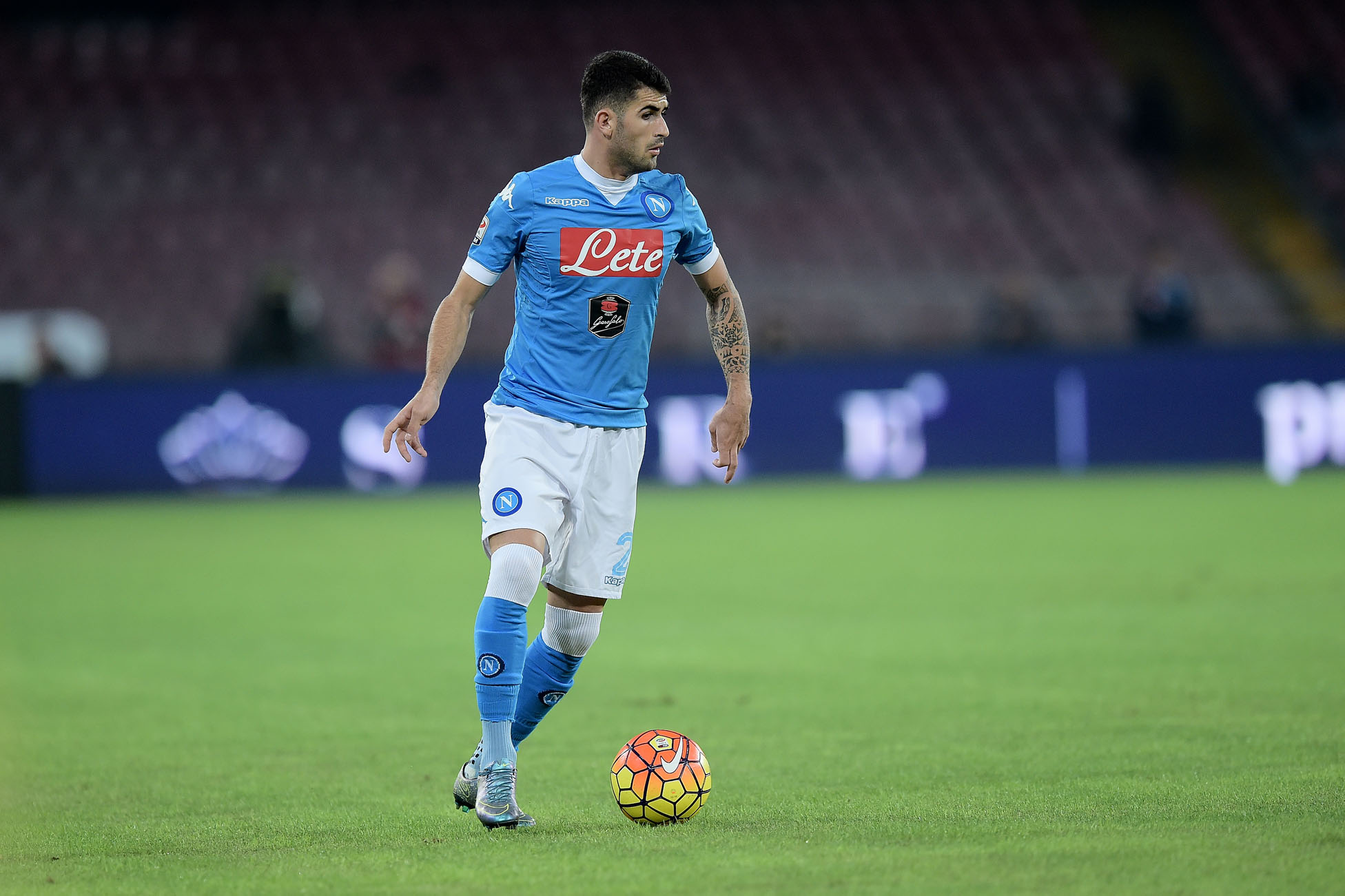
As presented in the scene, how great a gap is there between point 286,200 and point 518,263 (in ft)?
76.7

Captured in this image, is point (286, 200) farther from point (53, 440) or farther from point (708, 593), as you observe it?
point (708, 593)

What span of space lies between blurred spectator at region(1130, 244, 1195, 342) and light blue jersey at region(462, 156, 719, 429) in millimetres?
15785

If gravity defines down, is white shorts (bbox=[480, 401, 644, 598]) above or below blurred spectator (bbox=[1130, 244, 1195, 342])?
below

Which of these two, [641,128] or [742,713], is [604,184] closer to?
[641,128]

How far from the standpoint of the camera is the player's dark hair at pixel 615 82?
5.16m

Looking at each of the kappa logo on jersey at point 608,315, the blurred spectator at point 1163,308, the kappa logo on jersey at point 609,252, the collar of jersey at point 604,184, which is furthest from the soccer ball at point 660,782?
the blurred spectator at point 1163,308

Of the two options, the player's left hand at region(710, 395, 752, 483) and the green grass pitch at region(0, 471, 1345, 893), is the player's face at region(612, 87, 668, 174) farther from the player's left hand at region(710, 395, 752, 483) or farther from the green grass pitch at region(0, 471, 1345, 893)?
the green grass pitch at region(0, 471, 1345, 893)

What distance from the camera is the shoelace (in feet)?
15.9

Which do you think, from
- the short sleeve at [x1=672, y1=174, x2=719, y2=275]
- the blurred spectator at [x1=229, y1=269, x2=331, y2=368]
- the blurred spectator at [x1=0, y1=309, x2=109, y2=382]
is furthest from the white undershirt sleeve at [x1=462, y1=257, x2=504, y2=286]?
the blurred spectator at [x1=0, y1=309, x2=109, y2=382]

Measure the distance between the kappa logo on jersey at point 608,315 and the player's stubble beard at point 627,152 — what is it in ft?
1.37

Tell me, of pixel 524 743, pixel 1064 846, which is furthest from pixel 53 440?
pixel 1064 846

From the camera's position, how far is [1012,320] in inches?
805

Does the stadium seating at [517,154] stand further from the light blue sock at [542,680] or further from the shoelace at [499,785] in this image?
the shoelace at [499,785]

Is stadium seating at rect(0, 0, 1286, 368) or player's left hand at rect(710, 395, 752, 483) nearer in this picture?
player's left hand at rect(710, 395, 752, 483)
